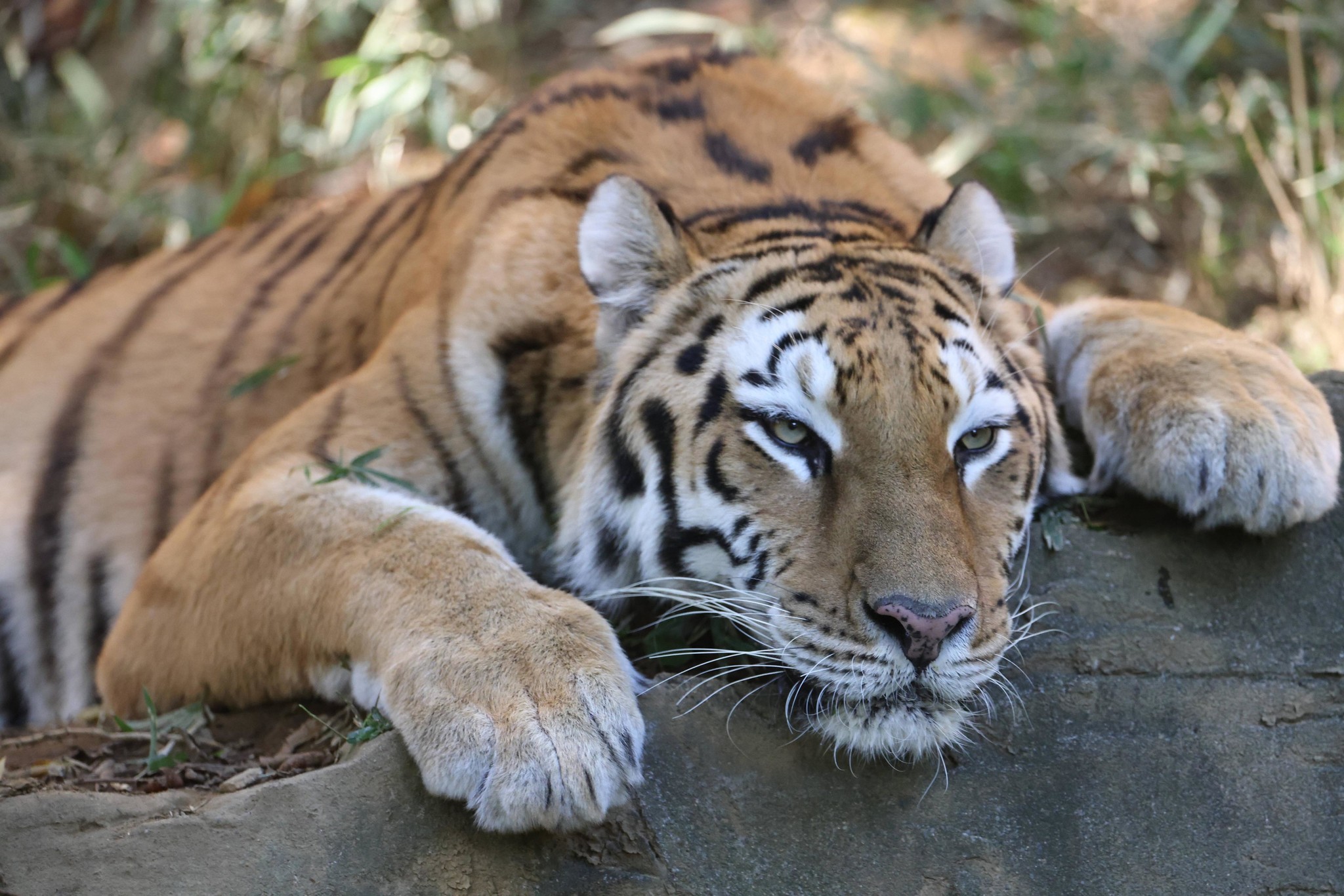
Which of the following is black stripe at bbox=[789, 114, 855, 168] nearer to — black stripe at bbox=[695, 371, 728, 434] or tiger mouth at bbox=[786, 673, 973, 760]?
black stripe at bbox=[695, 371, 728, 434]

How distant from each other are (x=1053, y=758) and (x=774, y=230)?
3.11ft

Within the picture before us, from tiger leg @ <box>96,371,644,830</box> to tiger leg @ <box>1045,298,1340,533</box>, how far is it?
0.92m

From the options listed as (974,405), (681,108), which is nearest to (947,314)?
(974,405)

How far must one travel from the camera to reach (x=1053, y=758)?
189 cm

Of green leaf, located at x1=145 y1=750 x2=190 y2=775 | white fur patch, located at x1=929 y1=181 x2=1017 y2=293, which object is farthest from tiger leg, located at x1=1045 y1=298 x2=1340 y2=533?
green leaf, located at x1=145 y1=750 x2=190 y2=775

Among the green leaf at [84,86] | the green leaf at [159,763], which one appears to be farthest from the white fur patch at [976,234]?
the green leaf at [84,86]

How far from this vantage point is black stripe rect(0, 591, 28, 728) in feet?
9.84

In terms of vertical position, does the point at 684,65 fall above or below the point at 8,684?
above

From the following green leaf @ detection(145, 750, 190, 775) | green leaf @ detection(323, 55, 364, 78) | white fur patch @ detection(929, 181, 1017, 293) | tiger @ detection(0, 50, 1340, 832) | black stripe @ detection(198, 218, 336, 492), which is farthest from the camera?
green leaf @ detection(323, 55, 364, 78)

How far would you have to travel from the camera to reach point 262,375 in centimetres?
280

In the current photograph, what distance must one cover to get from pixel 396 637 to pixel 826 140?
1301 mm

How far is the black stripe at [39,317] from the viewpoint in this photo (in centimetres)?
333

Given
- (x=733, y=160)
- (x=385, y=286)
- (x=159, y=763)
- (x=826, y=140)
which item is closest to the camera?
(x=159, y=763)

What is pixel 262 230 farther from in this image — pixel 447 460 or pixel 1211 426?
pixel 1211 426
